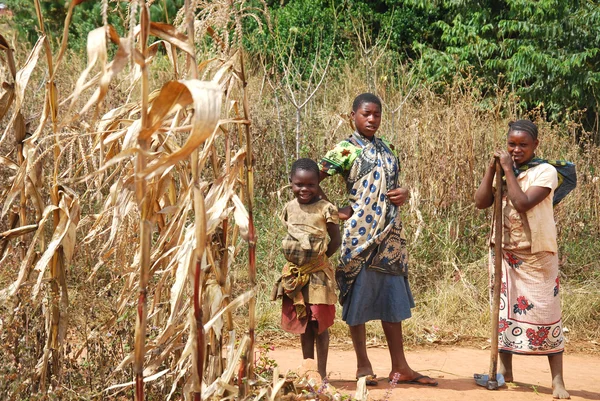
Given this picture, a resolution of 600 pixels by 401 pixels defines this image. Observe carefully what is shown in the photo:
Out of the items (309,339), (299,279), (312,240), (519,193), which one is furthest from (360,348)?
(519,193)

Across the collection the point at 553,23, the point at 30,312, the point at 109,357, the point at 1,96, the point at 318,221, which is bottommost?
the point at 109,357

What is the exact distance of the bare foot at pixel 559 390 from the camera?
448 centimetres

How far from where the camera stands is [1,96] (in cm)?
300

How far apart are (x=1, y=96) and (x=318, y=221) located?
1.84 metres

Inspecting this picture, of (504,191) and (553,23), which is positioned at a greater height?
(553,23)

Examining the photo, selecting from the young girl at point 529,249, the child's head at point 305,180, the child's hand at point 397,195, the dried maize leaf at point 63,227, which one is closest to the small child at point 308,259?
the child's head at point 305,180

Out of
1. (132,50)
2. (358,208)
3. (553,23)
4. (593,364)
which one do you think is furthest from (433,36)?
(132,50)

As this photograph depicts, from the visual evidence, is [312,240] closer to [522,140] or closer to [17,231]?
[522,140]

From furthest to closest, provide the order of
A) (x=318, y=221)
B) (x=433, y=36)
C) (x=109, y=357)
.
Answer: (x=433, y=36) < (x=318, y=221) < (x=109, y=357)

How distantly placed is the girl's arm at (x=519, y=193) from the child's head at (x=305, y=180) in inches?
44.2

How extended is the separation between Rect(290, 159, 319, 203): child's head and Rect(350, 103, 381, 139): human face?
0.46 metres

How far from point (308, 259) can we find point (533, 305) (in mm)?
1429

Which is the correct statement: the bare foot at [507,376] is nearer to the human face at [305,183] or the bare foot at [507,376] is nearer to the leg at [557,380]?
the leg at [557,380]

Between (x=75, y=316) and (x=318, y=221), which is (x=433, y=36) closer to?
(x=318, y=221)
